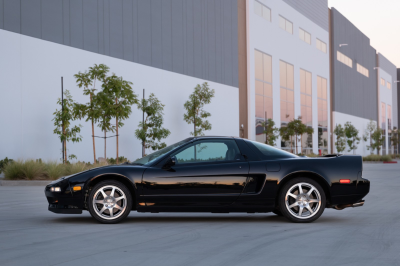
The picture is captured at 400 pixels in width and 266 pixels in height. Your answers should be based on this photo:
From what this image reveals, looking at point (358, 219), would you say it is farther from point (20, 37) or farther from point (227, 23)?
point (227, 23)

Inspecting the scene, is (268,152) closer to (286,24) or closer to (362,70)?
(286,24)

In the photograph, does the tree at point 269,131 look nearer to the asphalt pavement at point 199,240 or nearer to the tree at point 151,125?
the tree at point 151,125

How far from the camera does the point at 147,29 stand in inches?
1135

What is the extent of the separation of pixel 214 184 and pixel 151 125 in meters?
19.1

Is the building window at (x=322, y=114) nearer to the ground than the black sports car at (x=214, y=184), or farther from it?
farther from it

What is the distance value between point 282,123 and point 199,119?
1618 centimetres

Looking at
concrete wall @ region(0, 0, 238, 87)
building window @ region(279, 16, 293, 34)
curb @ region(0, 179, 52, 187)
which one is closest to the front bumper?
curb @ region(0, 179, 52, 187)

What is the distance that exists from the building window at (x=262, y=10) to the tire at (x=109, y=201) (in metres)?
35.8

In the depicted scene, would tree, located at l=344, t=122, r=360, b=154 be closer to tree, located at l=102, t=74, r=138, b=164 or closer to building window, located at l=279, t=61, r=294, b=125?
building window, located at l=279, t=61, r=294, b=125

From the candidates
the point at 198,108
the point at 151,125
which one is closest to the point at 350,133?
the point at 198,108

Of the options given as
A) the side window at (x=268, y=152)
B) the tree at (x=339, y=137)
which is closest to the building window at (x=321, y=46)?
the tree at (x=339, y=137)

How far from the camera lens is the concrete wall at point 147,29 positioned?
22.3m

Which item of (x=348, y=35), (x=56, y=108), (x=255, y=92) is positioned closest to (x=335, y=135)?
(x=348, y=35)

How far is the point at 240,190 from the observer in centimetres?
762
